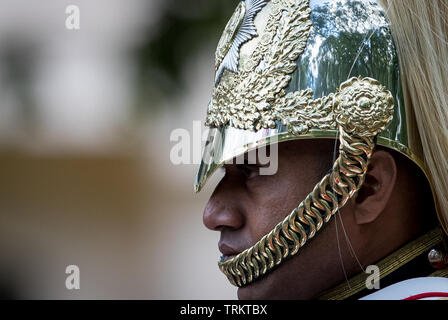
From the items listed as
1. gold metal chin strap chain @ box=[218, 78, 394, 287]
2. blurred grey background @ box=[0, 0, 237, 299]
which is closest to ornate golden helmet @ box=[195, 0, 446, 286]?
gold metal chin strap chain @ box=[218, 78, 394, 287]

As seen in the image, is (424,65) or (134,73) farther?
(134,73)

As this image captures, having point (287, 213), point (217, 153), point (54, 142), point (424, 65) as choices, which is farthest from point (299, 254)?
point (54, 142)

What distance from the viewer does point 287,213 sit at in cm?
174

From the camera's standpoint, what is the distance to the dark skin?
1.72m

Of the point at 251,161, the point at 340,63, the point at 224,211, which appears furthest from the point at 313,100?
the point at 224,211

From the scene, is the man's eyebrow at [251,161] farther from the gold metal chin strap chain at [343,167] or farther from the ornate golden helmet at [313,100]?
the gold metal chin strap chain at [343,167]

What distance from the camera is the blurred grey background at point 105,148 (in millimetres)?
5277

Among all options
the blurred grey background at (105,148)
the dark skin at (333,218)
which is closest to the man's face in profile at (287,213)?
the dark skin at (333,218)

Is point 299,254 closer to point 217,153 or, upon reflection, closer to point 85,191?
point 217,153

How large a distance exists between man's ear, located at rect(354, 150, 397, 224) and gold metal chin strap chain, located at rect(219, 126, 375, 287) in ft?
0.18

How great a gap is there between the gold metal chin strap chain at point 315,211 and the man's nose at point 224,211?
3.2 inches

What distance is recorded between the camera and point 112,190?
22.1ft

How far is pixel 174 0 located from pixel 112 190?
2.30 metres

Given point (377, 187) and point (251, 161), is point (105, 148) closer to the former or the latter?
point (251, 161)
